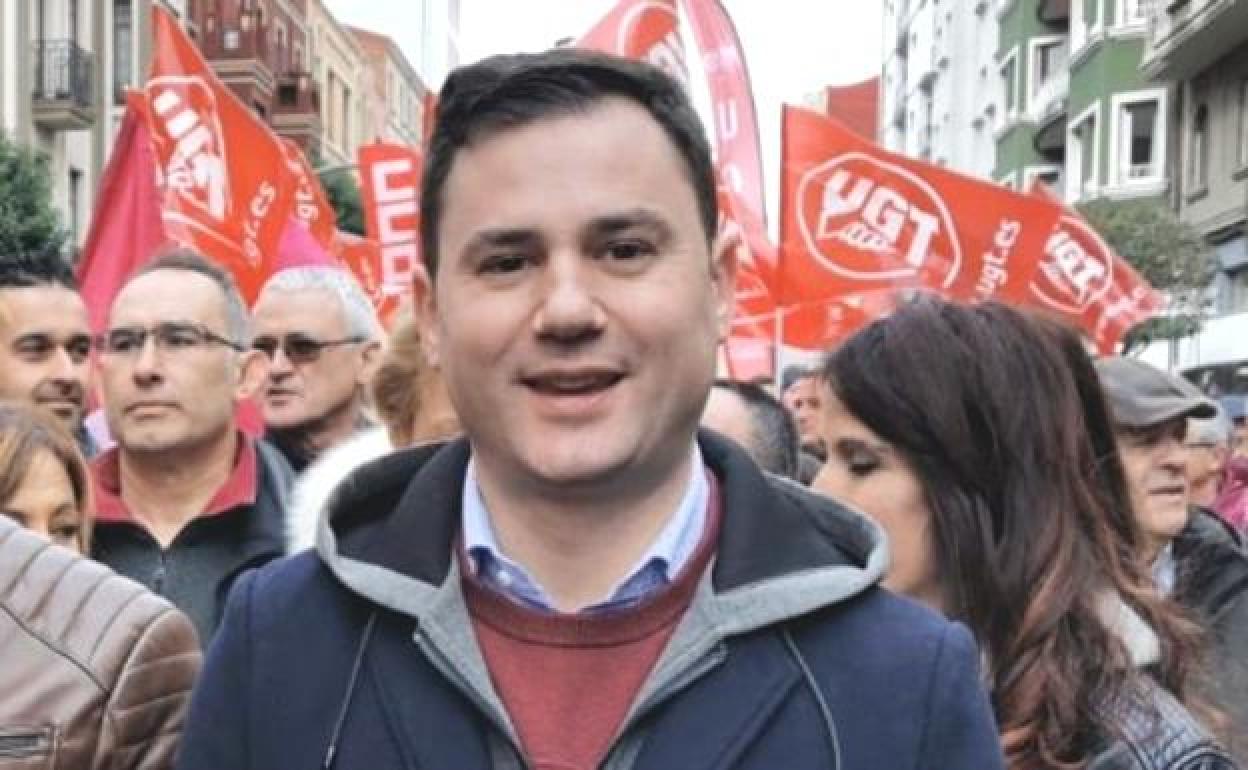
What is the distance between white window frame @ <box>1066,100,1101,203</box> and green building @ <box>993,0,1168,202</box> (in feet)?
0.07

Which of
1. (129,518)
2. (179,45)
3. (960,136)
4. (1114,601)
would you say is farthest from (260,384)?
→ (960,136)

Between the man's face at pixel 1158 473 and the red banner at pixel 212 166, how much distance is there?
14.7ft

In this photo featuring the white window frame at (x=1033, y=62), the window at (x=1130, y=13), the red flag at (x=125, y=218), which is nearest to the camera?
the red flag at (x=125, y=218)

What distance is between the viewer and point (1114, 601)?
2.44 meters

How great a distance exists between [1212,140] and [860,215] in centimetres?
2213

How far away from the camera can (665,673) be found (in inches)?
61.9

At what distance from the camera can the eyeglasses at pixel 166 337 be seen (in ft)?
12.2

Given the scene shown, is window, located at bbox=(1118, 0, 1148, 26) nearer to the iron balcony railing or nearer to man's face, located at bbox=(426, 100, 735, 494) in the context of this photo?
the iron balcony railing

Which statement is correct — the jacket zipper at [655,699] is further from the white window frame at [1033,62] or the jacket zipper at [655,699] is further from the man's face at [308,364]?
the white window frame at [1033,62]

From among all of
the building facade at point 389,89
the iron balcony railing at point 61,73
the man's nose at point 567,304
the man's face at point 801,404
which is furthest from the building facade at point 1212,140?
the building facade at point 389,89

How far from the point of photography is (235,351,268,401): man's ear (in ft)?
12.7

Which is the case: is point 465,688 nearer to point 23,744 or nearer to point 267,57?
point 23,744

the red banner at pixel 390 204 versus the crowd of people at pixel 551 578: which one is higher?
the red banner at pixel 390 204

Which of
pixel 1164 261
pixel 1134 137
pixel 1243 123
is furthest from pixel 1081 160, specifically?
pixel 1164 261
